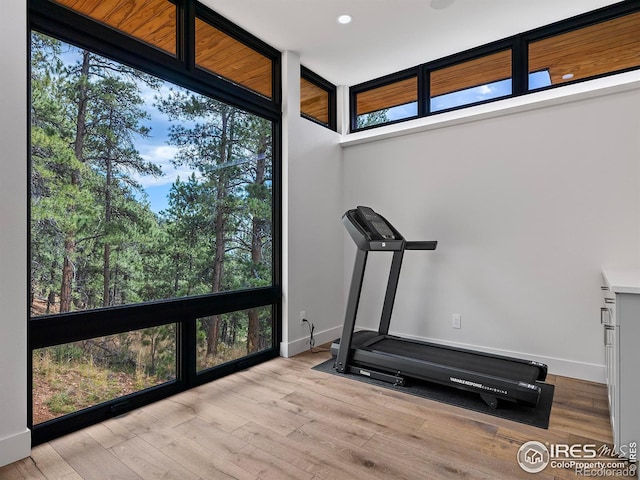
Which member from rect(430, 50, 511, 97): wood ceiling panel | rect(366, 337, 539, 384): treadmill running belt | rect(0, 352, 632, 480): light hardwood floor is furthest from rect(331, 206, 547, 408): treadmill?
rect(430, 50, 511, 97): wood ceiling panel

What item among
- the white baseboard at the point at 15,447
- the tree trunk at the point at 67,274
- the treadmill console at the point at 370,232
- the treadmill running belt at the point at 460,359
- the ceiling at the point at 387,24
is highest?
the ceiling at the point at 387,24

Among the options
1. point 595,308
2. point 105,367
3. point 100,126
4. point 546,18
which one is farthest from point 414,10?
point 105,367

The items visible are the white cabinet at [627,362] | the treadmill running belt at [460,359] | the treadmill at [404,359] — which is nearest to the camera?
the white cabinet at [627,362]

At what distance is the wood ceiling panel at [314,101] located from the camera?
392cm

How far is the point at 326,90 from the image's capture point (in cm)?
425

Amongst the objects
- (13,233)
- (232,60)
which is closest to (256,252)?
(232,60)

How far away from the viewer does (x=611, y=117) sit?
9.35 ft

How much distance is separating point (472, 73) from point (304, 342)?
10.2 ft

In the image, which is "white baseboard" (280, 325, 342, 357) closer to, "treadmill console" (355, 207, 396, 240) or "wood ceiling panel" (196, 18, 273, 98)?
"treadmill console" (355, 207, 396, 240)

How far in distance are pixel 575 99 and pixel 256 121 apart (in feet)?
8.76

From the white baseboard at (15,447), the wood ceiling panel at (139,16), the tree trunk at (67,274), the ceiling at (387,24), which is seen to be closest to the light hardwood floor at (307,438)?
the white baseboard at (15,447)

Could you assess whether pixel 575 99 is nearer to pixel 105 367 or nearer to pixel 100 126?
pixel 100 126

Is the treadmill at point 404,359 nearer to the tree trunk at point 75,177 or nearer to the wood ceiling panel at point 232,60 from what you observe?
the wood ceiling panel at point 232,60

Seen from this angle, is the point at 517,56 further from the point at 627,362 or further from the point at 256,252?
the point at 256,252
